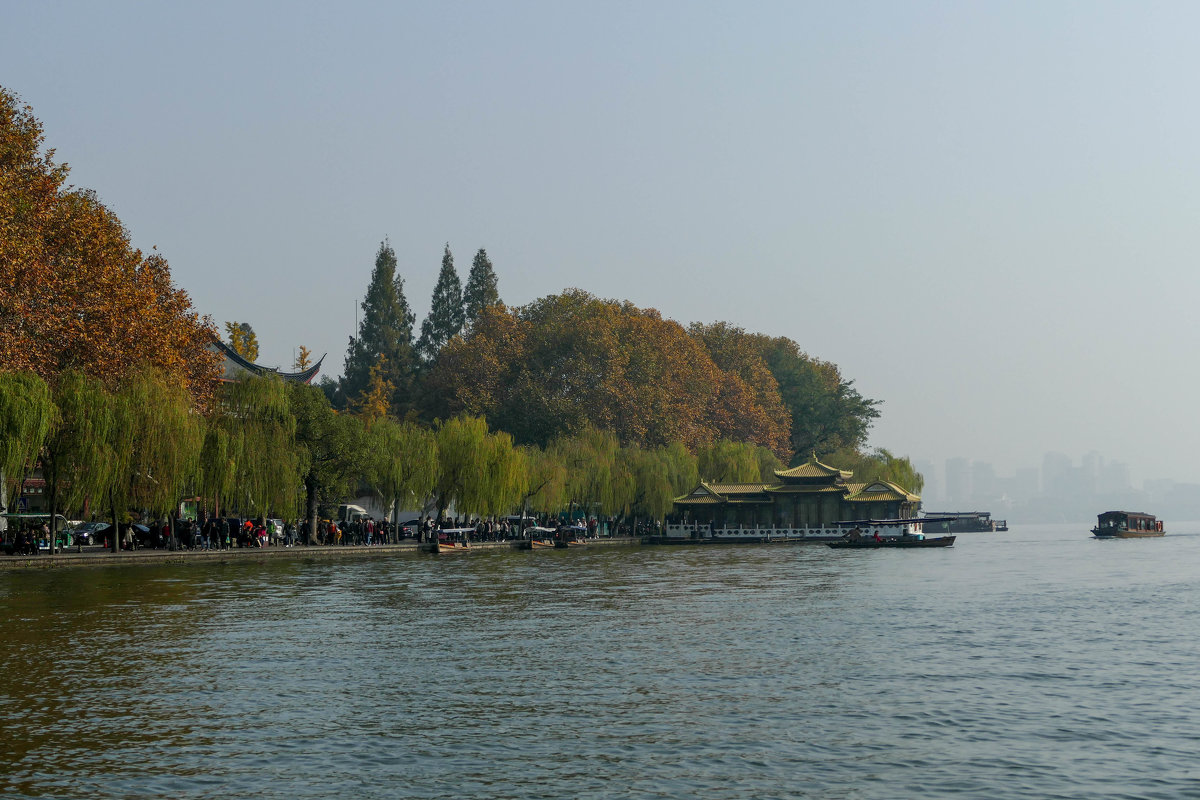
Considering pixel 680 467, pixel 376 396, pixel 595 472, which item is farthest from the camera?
pixel 376 396

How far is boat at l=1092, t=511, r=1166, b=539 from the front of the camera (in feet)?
336

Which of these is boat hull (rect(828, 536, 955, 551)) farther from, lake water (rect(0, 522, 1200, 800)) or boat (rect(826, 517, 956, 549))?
lake water (rect(0, 522, 1200, 800))

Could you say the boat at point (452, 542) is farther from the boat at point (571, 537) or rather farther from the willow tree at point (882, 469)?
the willow tree at point (882, 469)

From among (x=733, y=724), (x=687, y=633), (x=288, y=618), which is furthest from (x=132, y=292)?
(x=733, y=724)

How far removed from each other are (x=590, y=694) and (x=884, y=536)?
66.8 meters

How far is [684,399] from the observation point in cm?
9438

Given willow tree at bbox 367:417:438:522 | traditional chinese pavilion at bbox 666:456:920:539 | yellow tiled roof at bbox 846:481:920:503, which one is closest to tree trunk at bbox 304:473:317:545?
willow tree at bbox 367:417:438:522

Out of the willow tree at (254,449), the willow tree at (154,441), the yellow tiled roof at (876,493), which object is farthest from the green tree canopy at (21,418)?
the yellow tiled roof at (876,493)

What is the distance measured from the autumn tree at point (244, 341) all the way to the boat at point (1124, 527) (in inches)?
2852

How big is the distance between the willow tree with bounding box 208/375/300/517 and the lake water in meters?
13.4

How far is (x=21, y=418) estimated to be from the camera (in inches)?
1553

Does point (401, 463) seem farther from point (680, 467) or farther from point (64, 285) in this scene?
point (680, 467)

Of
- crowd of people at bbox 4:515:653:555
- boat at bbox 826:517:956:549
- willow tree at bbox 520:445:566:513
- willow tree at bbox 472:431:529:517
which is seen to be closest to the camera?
crowd of people at bbox 4:515:653:555

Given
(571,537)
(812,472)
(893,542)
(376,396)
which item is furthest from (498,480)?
(376,396)
